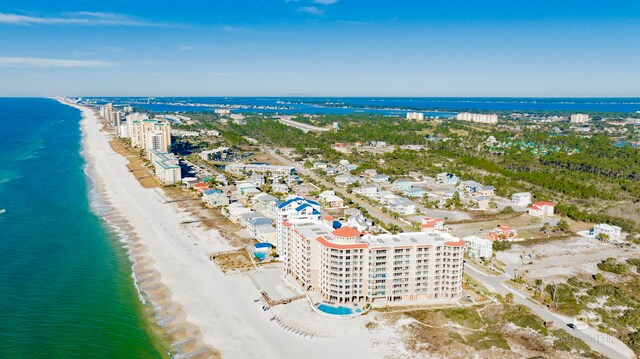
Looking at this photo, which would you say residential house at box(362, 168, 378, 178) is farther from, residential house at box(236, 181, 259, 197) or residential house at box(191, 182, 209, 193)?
residential house at box(191, 182, 209, 193)

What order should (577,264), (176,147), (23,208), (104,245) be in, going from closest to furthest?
1. (577,264)
2. (104,245)
3. (23,208)
4. (176,147)

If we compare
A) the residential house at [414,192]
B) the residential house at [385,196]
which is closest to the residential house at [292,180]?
the residential house at [385,196]

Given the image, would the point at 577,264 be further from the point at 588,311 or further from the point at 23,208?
the point at 23,208

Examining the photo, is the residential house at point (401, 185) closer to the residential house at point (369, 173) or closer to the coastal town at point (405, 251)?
the coastal town at point (405, 251)

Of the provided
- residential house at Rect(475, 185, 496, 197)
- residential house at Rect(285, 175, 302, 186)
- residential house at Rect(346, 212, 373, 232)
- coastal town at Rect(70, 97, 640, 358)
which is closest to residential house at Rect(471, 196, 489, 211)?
coastal town at Rect(70, 97, 640, 358)

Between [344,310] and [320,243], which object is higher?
[320,243]

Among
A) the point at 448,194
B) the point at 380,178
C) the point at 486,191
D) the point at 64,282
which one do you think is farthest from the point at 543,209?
the point at 64,282

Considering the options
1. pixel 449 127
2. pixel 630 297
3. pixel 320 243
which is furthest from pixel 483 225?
pixel 449 127
